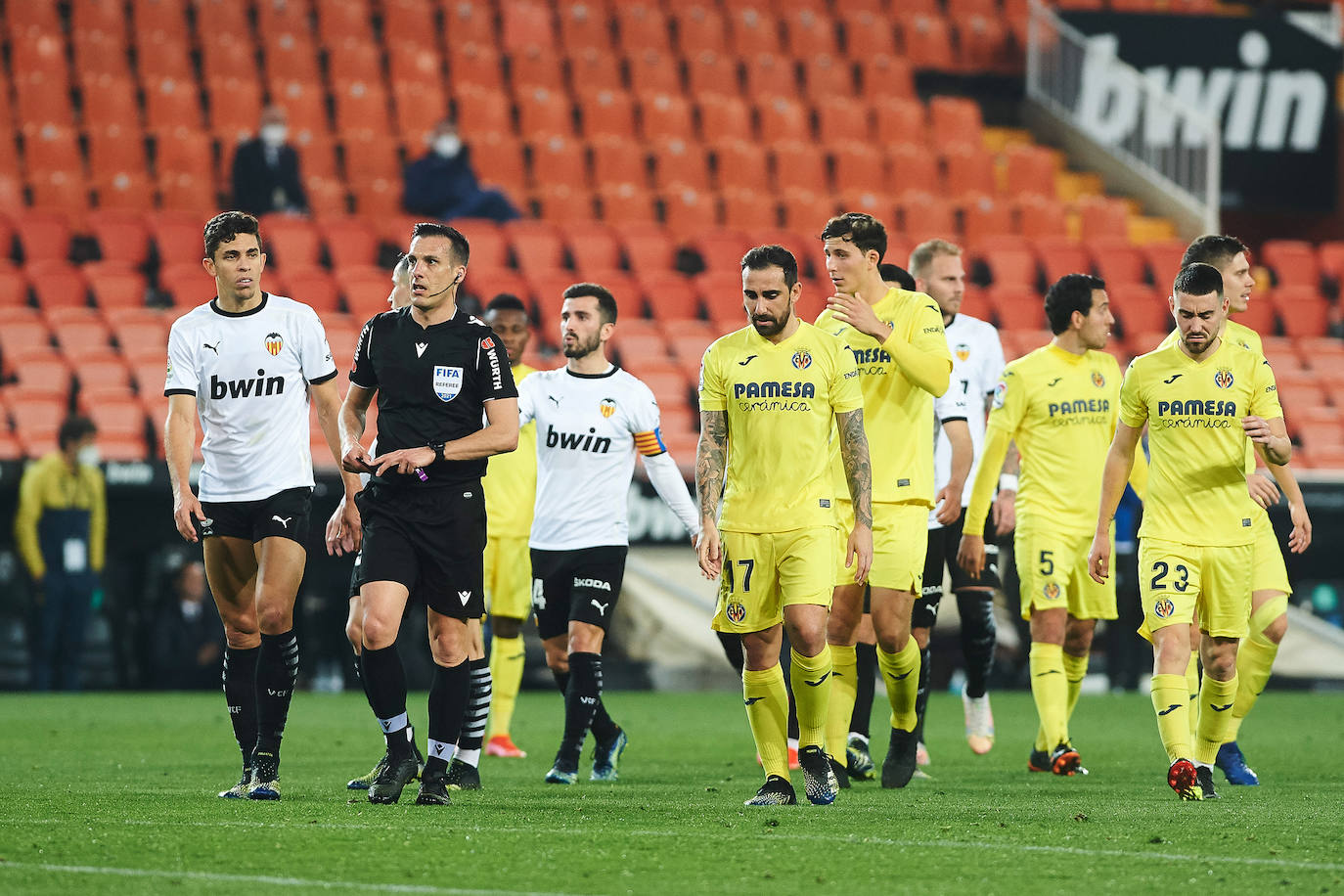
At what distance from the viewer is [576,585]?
326 inches

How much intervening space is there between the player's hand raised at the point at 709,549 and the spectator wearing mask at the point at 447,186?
1187 centimetres

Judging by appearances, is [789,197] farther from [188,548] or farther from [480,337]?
[480,337]

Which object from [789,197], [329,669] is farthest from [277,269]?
[789,197]

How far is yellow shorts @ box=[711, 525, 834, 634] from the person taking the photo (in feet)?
22.0

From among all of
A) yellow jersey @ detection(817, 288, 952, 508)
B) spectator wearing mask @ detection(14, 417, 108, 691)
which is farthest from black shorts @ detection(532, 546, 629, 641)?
spectator wearing mask @ detection(14, 417, 108, 691)

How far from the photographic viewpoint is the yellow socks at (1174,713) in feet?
23.3

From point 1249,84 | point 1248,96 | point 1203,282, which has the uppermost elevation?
point 1249,84

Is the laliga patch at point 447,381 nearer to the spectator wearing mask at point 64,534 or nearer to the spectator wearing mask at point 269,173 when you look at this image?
the spectator wearing mask at point 64,534

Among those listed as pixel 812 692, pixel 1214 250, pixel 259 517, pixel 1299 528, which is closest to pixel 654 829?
pixel 812 692

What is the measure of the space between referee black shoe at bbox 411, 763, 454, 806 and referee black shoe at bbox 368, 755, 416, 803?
5 cm

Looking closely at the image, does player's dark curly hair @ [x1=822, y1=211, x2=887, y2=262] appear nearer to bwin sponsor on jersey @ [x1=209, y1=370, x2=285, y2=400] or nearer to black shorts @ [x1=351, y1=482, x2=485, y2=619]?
black shorts @ [x1=351, y1=482, x2=485, y2=619]

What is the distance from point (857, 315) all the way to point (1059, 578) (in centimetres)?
238

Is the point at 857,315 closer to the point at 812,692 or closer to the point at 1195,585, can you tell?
the point at 812,692

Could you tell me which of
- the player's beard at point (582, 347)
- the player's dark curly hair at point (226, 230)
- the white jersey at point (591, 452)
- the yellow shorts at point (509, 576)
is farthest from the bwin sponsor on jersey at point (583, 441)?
the player's dark curly hair at point (226, 230)
